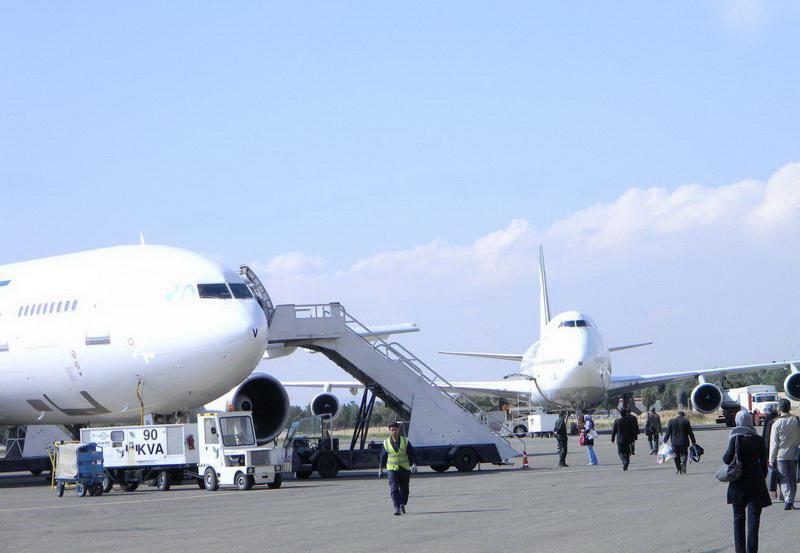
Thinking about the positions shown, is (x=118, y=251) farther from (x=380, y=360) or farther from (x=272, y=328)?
(x=380, y=360)

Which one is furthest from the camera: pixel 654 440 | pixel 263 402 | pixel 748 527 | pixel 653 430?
pixel 654 440

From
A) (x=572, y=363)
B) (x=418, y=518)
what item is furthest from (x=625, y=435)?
(x=572, y=363)

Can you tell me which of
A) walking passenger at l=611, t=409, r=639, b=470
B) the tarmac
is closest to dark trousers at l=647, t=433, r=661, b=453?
walking passenger at l=611, t=409, r=639, b=470

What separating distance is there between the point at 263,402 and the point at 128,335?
5317 millimetres

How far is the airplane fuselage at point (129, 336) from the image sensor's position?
2158cm

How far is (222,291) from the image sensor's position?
22016mm

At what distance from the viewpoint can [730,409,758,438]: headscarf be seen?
11.3 meters

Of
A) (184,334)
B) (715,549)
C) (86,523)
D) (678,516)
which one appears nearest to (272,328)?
(184,334)

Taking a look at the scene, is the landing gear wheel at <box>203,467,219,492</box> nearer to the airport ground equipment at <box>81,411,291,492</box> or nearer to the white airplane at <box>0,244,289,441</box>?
the airport ground equipment at <box>81,411,291,492</box>

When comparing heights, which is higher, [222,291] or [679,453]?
[222,291]

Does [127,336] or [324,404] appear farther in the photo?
[324,404]

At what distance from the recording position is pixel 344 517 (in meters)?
15.8

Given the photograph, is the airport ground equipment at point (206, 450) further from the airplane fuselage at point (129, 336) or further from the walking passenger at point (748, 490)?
the walking passenger at point (748, 490)

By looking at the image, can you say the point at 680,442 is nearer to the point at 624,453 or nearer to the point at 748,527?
the point at 624,453
